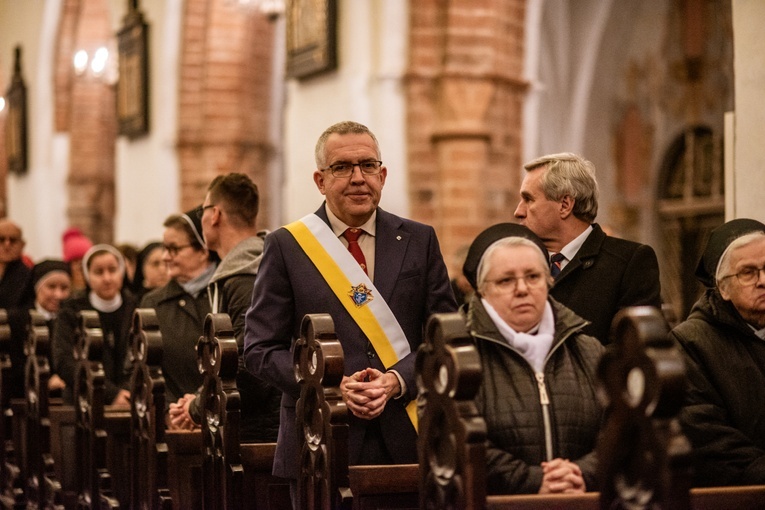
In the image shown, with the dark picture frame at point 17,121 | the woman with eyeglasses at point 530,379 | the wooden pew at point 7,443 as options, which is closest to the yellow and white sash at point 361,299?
the woman with eyeglasses at point 530,379

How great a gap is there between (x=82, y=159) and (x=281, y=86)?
7.24 meters

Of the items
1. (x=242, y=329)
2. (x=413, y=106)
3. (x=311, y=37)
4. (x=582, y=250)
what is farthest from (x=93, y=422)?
(x=311, y=37)

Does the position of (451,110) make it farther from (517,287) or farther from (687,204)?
(517,287)

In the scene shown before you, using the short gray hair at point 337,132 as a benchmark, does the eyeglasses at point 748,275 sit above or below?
below

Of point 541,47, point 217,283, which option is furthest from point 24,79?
point 217,283

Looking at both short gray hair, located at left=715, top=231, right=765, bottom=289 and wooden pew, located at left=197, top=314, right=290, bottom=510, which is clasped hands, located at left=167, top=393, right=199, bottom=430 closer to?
wooden pew, located at left=197, top=314, right=290, bottom=510

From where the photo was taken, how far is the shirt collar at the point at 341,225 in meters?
3.86

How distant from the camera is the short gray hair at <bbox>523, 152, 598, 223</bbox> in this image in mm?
4025

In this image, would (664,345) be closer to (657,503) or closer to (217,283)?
(657,503)

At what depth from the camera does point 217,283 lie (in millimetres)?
4785

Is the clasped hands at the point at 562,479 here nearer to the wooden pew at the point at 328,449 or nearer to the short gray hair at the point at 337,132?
the wooden pew at the point at 328,449

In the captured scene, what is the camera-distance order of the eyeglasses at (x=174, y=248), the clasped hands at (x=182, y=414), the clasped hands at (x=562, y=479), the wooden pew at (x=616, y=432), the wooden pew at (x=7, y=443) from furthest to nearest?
the wooden pew at (x=7, y=443) → the eyeglasses at (x=174, y=248) → the clasped hands at (x=182, y=414) → the clasped hands at (x=562, y=479) → the wooden pew at (x=616, y=432)

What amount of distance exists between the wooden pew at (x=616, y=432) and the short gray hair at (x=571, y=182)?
126 centimetres

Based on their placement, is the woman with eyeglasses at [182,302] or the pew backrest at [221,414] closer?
the pew backrest at [221,414]
